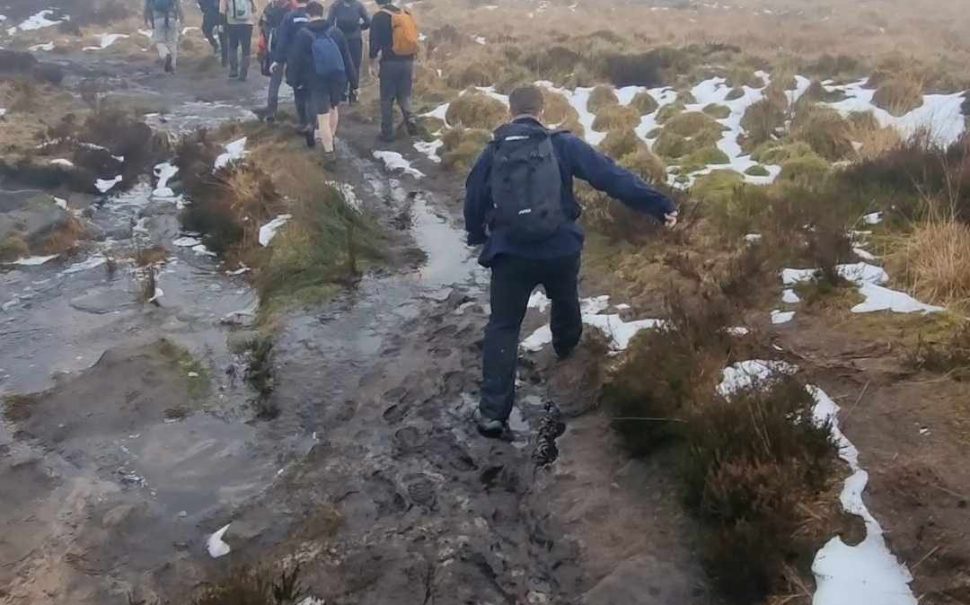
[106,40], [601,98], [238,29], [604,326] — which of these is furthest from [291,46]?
[106,40]

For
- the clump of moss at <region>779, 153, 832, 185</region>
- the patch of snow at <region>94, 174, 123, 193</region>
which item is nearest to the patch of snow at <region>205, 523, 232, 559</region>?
the clump of moss at <region>779, 153, 832, 185</region>

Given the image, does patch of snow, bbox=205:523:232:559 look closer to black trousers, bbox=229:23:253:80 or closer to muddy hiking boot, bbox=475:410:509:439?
muddy hiking boot, bbox=475:410:509:439

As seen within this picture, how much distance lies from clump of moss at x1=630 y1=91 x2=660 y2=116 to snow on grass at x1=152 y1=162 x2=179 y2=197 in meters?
6.25

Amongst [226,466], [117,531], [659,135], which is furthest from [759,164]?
[117,531]

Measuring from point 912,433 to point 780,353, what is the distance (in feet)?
3.23

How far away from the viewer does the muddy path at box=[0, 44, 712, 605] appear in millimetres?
3887

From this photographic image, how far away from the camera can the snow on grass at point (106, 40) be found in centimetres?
2102

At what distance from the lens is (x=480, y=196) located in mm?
4887

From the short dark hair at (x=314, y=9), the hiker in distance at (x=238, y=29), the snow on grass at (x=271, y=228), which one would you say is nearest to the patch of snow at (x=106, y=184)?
the snow on grass at (x=271, y=228)

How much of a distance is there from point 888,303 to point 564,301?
1952mm

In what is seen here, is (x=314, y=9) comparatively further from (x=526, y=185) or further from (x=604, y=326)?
(x=526, y=185)

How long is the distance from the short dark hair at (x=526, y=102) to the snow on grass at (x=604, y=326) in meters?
1.52

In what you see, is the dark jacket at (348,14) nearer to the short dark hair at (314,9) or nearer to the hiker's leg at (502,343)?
the short dark hair at (314,9)

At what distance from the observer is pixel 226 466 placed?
4.97m
